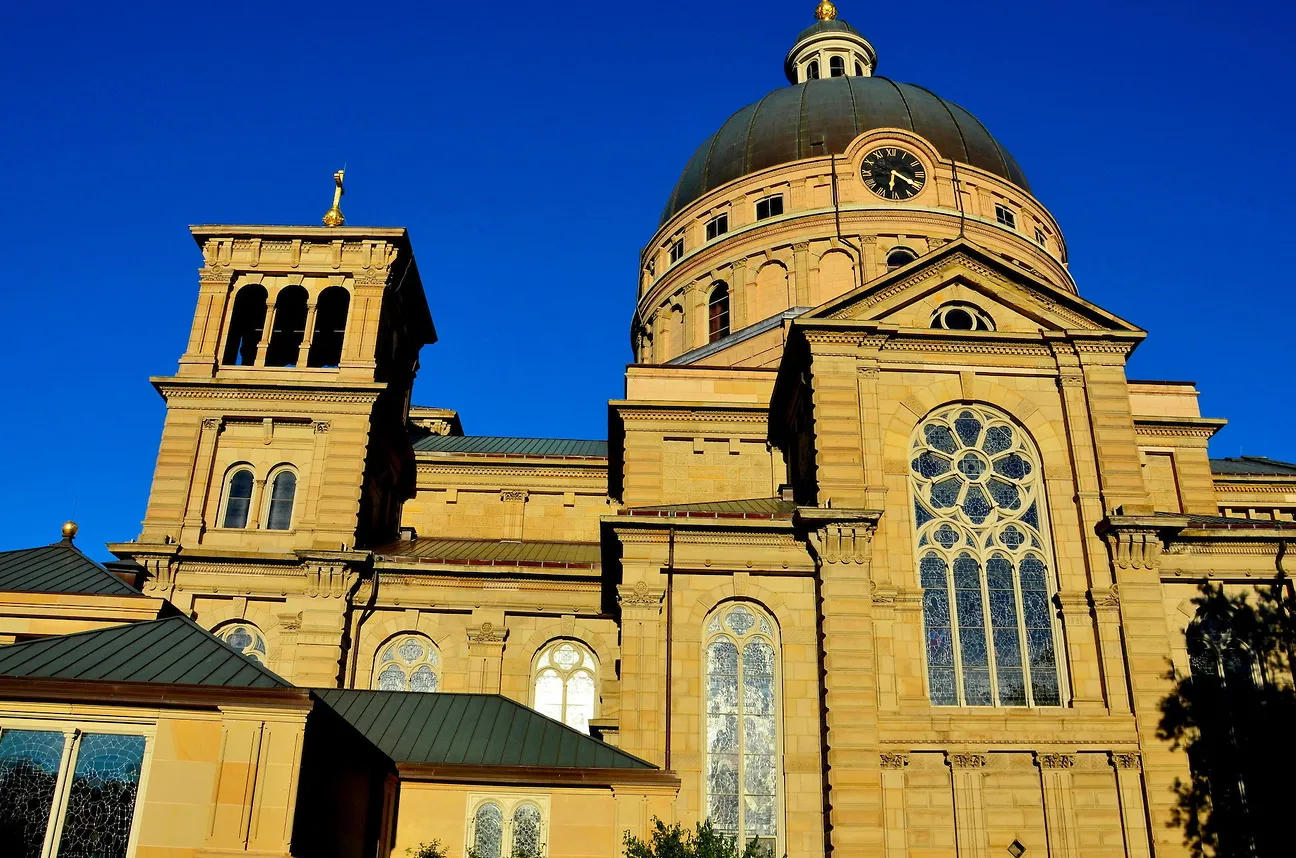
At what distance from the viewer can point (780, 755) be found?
25.1 m

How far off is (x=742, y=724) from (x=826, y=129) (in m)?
31.2

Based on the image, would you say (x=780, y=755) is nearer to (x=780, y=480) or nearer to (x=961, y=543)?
(x=961, y=543)

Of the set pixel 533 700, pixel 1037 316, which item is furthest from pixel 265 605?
pixel 1037 316

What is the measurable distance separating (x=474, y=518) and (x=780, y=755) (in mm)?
17552

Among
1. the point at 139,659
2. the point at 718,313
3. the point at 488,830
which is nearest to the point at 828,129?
the point at 718,313

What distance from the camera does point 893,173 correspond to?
47.0 meters

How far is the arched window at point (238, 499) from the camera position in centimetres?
3247

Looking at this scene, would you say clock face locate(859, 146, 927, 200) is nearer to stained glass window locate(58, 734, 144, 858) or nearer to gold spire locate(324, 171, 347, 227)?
gold spire locate(324, 171, 347, 227)

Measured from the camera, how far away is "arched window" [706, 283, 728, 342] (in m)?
46.4

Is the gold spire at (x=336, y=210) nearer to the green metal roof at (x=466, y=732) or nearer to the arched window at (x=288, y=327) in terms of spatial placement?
the arched window at (x=288, y=327)

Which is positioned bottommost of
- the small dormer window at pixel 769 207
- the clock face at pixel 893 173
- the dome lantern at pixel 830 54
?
the small dormer window at pixel 769 207

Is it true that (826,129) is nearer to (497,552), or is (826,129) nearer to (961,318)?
(961,318)

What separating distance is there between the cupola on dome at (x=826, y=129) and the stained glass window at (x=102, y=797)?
1494 inches

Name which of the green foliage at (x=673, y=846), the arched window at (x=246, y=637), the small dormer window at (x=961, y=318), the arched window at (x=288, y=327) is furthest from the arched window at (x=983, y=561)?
the arched window at (x=288, y=327)
